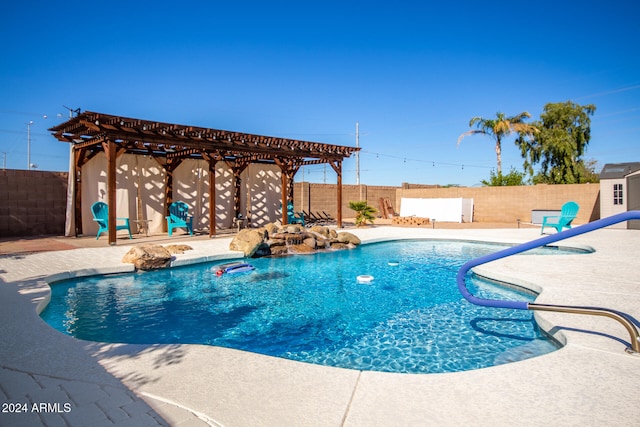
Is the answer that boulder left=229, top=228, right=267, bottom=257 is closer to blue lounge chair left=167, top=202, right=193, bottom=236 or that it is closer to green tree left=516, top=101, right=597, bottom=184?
blue lounge chair left=167, top=202, right=193, bottom=236

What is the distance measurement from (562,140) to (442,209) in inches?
407

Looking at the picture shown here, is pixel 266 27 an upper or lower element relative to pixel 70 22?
upper

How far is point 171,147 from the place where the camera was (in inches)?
451

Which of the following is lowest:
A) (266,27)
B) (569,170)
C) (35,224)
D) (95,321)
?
(95,321)

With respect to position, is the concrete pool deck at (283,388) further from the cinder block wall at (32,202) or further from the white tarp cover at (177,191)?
the cinder block wall at (32,202)

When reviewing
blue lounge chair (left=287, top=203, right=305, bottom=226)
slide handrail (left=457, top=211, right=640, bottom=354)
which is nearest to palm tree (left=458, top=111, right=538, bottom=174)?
blue lounge chair (left=287, top=203, right=305, bottom=226)

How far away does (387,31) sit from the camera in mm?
15422

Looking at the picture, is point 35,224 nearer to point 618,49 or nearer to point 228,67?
point 228,67

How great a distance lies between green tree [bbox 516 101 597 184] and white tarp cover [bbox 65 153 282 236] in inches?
693

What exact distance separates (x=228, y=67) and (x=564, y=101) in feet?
68.0

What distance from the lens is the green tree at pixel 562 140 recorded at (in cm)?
2216

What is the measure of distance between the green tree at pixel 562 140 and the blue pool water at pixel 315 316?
20.1m

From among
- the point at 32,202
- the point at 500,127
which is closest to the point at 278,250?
the point at 32,202

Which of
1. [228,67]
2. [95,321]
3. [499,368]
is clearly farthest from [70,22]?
[499,368]
